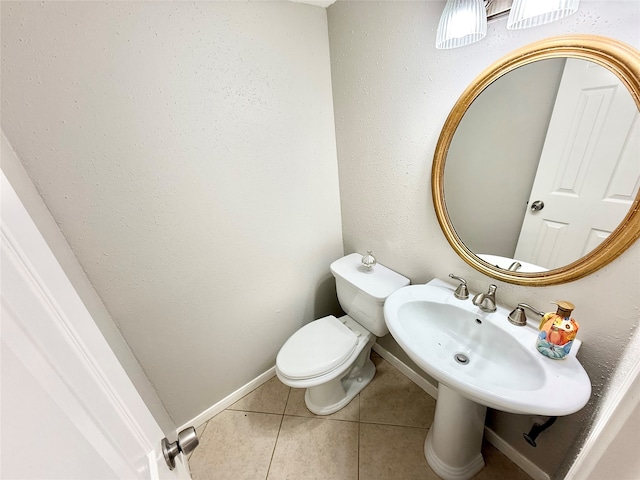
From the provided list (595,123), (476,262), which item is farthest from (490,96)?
(476,262)

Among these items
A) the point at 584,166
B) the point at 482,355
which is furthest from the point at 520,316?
the point at 584,166

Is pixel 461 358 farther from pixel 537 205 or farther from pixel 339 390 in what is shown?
pixel 339 390

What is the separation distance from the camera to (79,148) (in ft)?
2.70

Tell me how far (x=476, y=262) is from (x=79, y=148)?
4.79 feet

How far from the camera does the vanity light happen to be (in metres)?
0.63

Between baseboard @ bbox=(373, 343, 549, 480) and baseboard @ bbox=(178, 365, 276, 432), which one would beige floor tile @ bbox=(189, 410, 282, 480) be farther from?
baseboard @ bbox=(373, 343, 549, 480)

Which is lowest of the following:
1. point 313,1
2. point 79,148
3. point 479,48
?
point 79,148

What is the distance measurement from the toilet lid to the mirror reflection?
0.77m

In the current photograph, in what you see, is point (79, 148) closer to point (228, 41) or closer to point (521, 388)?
point (228, 41)

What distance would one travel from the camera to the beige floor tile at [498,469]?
110 cm

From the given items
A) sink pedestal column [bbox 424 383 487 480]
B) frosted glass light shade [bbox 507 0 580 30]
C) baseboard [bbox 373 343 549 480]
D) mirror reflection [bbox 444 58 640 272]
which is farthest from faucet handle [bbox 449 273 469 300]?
frosted glass light shade [bbox 507 0 580 30]

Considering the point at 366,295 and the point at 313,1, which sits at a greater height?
the point at 313,1

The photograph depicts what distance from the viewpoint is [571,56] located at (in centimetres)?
69

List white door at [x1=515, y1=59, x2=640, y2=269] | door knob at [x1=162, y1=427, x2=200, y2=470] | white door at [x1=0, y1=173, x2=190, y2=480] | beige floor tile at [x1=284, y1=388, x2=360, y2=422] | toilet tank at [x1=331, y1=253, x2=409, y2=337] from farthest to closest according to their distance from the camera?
beige floor tile at [x1=284, y1=388, x2=360, y2=422]
toilet tank at [x1=331, y1=253, x2=409, y2=337]
white door at [x1=515, y1=59, x2=640, y2=269]
door knob at [x1=162, y1=427, x2=200, y2=470]
white door at [x1=0, y1=173, x2=190, y2=480]
